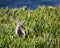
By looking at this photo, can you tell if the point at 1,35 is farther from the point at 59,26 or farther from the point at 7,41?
the point at 59,26

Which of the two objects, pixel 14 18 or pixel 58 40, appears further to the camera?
pixel 14 18

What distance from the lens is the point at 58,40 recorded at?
7477mm

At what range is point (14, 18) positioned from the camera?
357 inches

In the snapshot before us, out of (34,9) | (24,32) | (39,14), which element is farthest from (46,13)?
(24,32)

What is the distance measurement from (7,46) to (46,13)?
243 cm

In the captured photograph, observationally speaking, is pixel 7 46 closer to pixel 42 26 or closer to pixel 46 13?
pixel 42 26

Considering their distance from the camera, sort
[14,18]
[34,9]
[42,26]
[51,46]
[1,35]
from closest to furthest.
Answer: [51,46]
[1,35]
[42,26]
[14,18]
[34,9]

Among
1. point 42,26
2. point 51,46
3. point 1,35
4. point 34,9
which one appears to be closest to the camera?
point 51,46

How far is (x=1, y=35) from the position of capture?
7.68 m

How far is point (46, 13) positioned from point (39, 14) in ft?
0.84

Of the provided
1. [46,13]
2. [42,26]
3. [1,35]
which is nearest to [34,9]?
A: [46,13]

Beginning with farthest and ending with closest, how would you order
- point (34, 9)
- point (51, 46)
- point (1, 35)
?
point (34, 9)
point (1, 35)
point (51, 46)

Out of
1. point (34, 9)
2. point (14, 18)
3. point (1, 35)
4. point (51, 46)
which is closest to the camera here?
point (51, 46)

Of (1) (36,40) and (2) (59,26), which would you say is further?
(2) (59,26)
